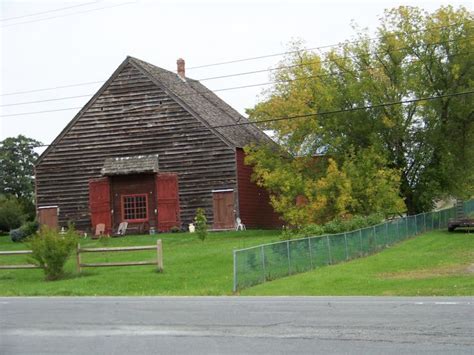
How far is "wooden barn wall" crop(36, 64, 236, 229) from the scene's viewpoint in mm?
42594

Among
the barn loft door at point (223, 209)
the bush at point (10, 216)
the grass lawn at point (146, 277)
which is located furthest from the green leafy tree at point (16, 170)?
the grass lawn at point (146, 277)

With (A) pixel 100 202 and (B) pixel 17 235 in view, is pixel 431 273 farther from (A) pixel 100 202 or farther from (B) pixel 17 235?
(B) pixel 17 235

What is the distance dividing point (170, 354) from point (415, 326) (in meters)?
4.32

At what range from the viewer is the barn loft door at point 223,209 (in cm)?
4206

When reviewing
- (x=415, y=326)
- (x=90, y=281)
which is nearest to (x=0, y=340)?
(x=415, y=326)

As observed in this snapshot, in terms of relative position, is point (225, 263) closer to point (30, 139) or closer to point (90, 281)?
point (90, 281)

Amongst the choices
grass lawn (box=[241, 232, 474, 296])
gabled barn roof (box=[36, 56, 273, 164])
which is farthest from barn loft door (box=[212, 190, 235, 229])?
grass lawn (box=[241, 232, 474, 296])

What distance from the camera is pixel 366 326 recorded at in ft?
40.2

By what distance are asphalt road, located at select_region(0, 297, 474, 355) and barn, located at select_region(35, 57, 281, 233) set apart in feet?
80.8

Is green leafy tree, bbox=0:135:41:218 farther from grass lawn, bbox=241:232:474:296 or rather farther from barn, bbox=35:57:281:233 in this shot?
grass lawn, bbox=241:232:474:296

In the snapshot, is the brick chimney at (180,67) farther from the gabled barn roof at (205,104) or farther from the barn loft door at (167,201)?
the barn loft door at (167,201)


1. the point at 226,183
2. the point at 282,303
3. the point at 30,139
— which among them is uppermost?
the point at 30,139

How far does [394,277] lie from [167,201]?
2195 centimetres

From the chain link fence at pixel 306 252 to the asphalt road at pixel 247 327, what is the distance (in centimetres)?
416
